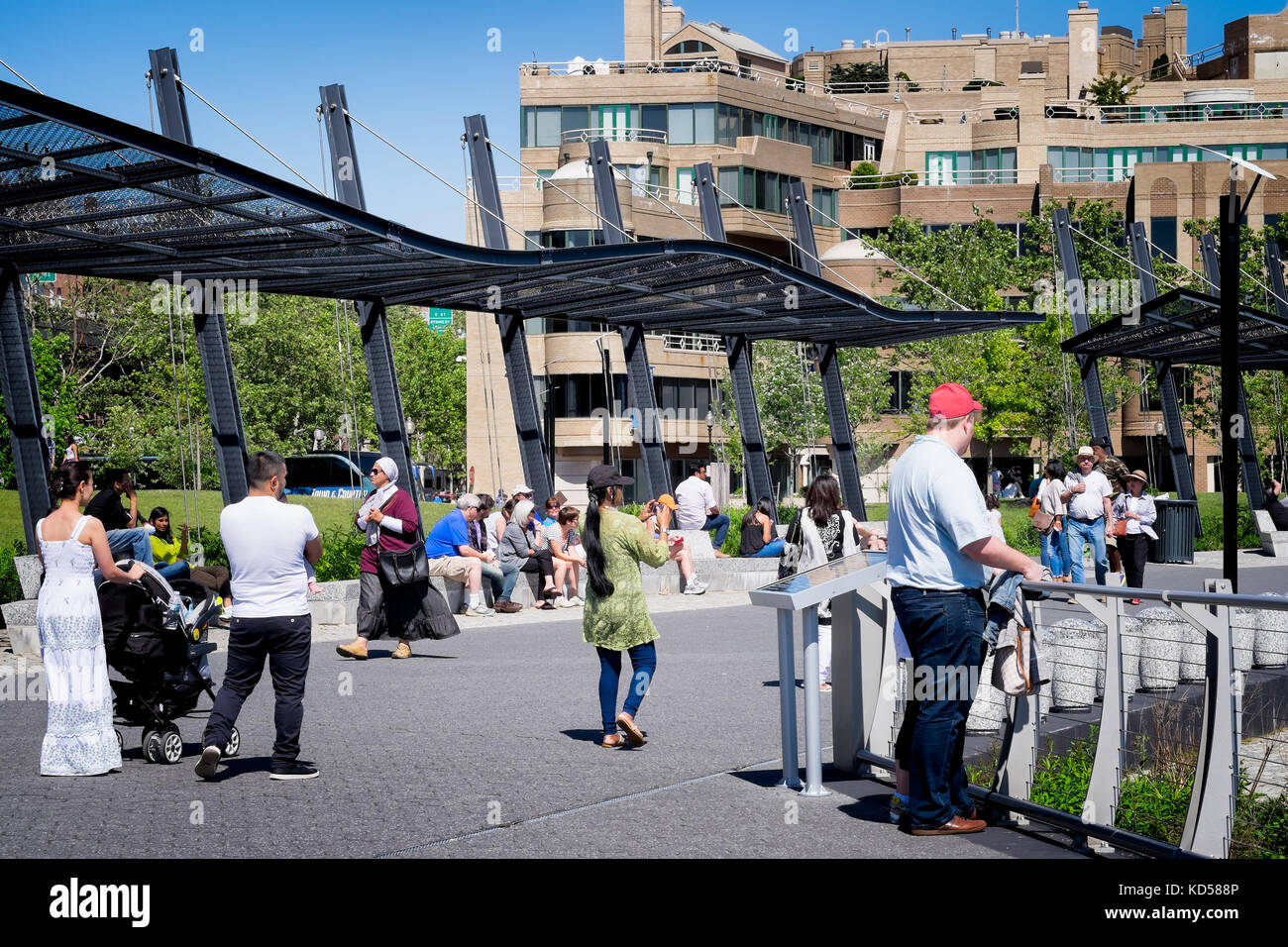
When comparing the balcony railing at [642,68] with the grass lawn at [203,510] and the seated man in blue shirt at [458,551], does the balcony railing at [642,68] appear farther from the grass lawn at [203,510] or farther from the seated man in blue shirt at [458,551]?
the seated man in blue shirt at [458,551]

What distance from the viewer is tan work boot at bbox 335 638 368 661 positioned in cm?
1430

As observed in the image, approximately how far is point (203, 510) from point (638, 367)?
2005 centimetres

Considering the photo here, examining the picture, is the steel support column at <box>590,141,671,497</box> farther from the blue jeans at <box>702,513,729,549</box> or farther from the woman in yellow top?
the woman in yellow top

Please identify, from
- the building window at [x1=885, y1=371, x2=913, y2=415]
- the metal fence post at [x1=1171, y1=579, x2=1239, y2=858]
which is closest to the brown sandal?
the metal fence post at [x1=1171, y1=579, x2=1239, y2=858]

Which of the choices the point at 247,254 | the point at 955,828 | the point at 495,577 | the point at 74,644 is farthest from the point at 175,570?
the point at 955,828

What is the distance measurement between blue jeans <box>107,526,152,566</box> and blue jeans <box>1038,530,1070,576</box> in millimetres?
10244

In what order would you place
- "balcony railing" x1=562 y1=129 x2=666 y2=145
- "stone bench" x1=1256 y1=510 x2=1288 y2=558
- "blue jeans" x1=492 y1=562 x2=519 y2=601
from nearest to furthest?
"blue jeans" x1=492 y1=562 x2=519 y2=601 → "stone bench" x1=1256 y1=510 x2=1288 y2=558 → "balcony railing" x1=562 y1=129 x2=666 y2=145

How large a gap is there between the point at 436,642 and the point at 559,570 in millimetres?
4701

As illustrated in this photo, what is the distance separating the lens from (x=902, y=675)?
8164mm

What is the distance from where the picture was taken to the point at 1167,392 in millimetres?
32375

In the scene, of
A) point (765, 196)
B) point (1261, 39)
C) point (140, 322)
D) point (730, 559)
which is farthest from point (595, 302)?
point (1261, 39)

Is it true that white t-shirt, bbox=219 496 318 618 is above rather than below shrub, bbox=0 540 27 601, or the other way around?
above

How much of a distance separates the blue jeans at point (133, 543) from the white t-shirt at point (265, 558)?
18.2 feet

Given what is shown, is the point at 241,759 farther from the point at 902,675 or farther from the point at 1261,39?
the point at 1261,39
